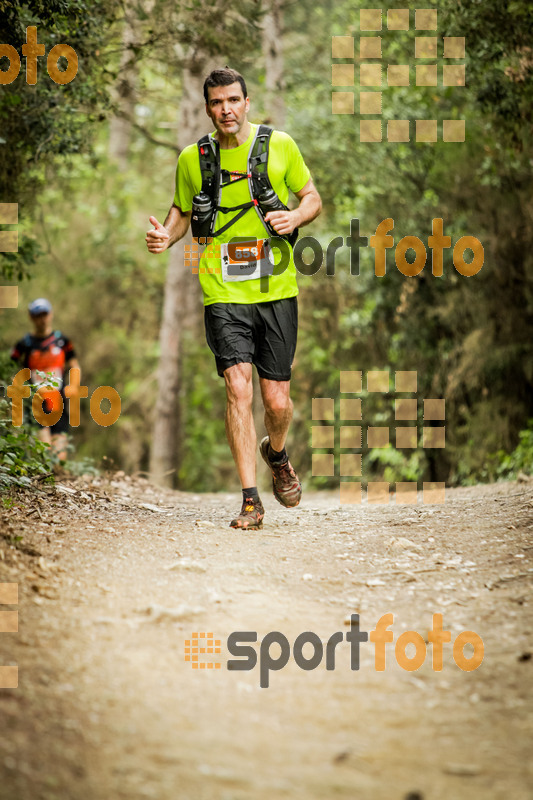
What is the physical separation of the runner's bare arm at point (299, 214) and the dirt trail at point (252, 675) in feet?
5.92

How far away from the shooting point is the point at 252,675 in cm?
280

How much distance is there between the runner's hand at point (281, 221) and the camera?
473 centimetres

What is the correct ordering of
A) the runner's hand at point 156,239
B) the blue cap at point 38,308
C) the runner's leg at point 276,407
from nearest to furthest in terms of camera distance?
the runner's hand at point 156,239 < the runner's leg at point 276,407 < the blue cap at point 38,308

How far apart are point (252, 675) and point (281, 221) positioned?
2.78 metres

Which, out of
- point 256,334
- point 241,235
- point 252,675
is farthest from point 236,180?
point 252,675

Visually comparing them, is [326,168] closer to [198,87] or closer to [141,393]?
[198,87]

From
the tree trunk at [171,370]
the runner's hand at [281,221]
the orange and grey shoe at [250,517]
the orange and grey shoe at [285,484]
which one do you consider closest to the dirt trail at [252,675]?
the orange and grey shoe at [250,517]

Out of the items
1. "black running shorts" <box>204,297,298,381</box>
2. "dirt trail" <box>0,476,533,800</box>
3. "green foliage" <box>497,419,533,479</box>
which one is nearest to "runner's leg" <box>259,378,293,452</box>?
"black running shorts" <box>204,297,298,381</box>

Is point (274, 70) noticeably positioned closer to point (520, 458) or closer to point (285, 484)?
point (520, 458)

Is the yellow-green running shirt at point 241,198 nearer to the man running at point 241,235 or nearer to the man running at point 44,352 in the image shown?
the man running at point 241,235

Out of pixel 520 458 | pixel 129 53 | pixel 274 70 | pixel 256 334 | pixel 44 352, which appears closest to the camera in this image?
pixel 256 334

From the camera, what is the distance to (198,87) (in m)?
11.2

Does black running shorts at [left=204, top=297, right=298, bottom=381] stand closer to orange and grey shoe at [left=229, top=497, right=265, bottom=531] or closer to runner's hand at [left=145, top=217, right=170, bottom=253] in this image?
runner's hand at [left=145, top=217, right=170, bottom=253]

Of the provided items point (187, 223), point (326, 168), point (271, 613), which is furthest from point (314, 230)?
point (271, 613)
